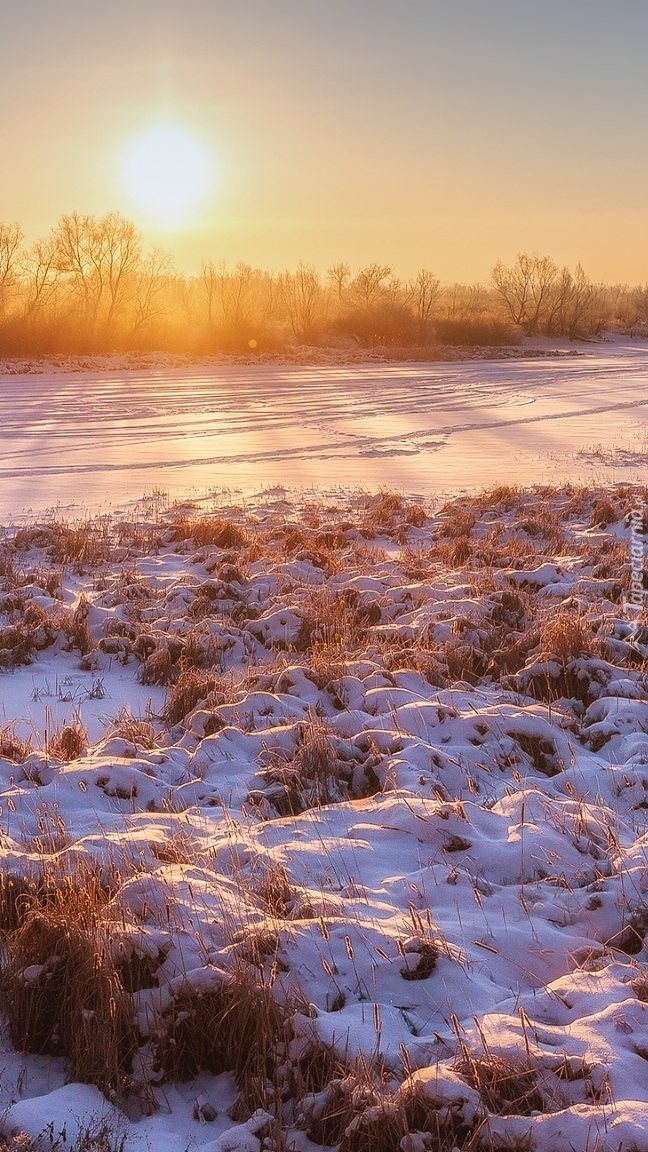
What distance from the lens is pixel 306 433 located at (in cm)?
2030

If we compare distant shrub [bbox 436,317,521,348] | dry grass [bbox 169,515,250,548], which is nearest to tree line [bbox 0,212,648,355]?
distant shrub [bbox 436,317,521,348]

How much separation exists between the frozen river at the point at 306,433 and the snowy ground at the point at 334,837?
4.93 m

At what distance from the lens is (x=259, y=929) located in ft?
10.8

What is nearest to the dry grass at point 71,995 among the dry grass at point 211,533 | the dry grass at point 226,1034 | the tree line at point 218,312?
the dry grass at point 226,1034

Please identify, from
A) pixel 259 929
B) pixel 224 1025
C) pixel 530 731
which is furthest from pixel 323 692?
pixel 224 1025

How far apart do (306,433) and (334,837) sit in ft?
54.9

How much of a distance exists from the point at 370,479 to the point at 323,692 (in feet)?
30.5

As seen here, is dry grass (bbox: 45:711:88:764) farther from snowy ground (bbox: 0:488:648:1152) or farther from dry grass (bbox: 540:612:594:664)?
dry grass (bbox: 540:612:594:664)

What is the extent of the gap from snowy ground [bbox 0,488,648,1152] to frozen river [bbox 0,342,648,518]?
16.2 feet

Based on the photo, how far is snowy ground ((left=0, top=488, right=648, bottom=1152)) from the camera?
271cm

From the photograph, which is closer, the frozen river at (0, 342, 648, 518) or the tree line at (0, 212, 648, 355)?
the frozen river at (0, 342, 648, 518)

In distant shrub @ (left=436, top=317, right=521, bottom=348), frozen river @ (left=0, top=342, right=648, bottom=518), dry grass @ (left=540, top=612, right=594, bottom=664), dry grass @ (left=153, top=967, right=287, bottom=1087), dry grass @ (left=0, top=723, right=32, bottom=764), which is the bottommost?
dry grass @ (left=153, top=967, right=287, bottom=1087)

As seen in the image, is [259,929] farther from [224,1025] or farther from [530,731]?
[530,731]

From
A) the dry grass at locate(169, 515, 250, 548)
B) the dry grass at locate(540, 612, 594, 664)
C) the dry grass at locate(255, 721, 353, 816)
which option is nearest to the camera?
the dry grass at locate(255, 721, 353, 816)
